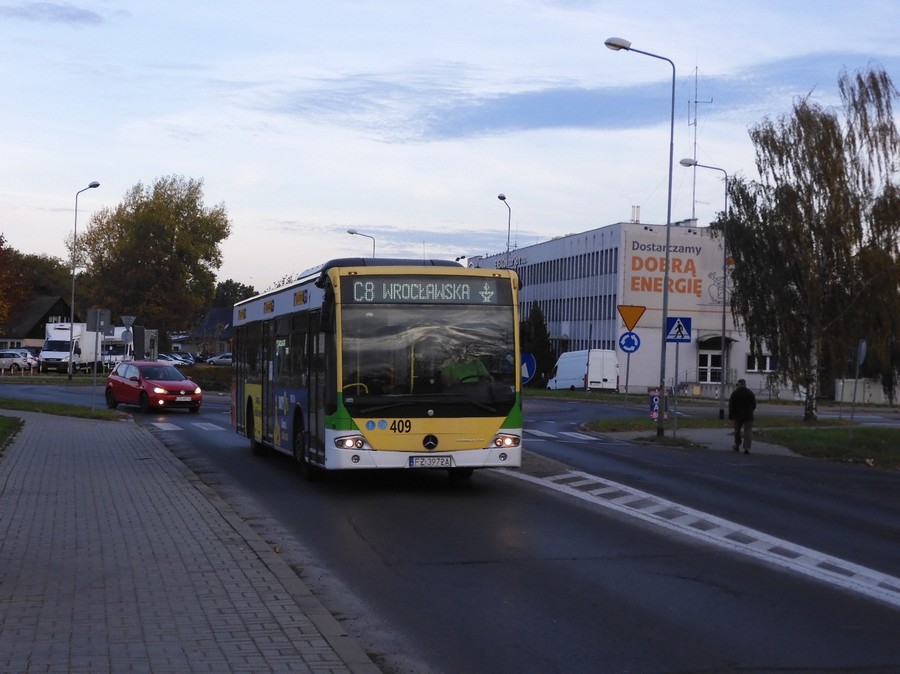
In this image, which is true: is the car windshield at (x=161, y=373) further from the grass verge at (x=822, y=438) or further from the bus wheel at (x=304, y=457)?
the bus wheel at (x=304, y=457)

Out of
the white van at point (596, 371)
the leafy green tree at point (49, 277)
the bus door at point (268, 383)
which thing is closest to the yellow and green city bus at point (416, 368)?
the bus door at point (268, 383)

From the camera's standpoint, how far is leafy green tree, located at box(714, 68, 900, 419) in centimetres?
3994

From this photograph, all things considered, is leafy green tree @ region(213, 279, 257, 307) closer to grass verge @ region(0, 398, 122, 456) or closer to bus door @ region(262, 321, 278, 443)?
grass verge @ region(0, 398, 122, 456)

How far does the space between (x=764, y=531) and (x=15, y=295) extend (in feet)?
266

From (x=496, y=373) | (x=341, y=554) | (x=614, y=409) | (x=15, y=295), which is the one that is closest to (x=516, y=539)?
(x=341, y=554)

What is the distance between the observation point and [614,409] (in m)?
50.2

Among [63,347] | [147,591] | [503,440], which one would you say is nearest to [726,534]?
[503,440]

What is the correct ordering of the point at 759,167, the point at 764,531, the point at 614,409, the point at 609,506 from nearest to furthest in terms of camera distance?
the point at 764,531 → the point at 609,506 → the point at 759,167 → the point at 614,409

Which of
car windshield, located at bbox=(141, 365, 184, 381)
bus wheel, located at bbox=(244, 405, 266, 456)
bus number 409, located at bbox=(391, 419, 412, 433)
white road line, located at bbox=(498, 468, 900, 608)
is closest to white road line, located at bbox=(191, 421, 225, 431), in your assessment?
car windshield, located at bbox=(141, 365, 184, 381)

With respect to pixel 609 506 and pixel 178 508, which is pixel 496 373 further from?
pixel 178 508

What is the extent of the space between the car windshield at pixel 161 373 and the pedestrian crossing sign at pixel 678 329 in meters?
16.8

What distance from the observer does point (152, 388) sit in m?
38.2

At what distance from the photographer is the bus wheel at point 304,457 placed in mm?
17453

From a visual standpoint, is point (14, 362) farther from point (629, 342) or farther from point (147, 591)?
point (147, 591)
